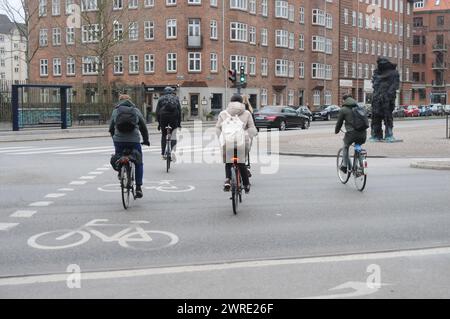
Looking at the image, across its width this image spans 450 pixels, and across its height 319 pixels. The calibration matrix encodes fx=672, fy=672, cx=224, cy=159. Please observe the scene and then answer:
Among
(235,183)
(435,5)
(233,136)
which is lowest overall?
(235,183)

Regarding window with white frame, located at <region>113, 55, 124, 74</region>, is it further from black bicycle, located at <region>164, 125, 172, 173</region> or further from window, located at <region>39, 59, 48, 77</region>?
black bicycle, located at <region>164, 125, 172, 173</region>

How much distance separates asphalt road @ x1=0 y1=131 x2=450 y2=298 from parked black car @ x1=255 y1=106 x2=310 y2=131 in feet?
79.9

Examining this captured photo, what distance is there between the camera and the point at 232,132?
9.81 metres

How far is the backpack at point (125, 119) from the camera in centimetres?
1012

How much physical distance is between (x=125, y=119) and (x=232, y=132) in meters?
1.65

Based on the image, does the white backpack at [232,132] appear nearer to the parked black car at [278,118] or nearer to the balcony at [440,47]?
the parked black car at [278,118]

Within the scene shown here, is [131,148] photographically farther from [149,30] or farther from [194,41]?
[149,30]

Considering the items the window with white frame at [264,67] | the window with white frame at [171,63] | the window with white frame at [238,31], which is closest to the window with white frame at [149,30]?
the window with white frame at [171,63]

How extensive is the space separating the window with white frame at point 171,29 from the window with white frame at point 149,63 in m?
2.62

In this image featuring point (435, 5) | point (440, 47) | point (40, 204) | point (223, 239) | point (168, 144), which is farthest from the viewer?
point (435, 5)

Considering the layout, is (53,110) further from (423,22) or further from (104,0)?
(423,22)

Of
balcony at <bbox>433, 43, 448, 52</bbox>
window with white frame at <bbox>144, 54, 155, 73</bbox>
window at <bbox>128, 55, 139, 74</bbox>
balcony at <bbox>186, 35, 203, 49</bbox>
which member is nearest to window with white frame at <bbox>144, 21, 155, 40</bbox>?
window with white frame at <bbox>144, 54, 155, 73</bbox>

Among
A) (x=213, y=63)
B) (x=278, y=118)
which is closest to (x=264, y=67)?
(x=213, y=63)
